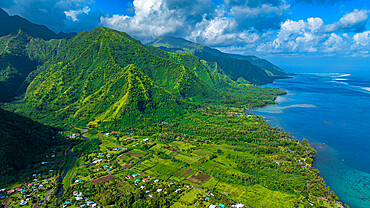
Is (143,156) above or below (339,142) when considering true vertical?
above

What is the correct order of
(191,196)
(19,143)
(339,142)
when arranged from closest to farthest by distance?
1. (191,196)
2. (19,143)
3. (339,142)

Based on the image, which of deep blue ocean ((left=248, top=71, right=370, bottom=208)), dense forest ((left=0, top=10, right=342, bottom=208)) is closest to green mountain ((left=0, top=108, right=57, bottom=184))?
dense forest ((left=0, top=10, right=342, bottom=208))

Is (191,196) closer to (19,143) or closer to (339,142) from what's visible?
(19,143)

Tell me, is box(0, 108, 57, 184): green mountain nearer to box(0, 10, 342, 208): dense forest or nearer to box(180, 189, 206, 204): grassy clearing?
box(0, 10, 342, 208): dense forest

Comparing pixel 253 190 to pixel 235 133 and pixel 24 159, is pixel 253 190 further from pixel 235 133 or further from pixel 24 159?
pixel 24 159

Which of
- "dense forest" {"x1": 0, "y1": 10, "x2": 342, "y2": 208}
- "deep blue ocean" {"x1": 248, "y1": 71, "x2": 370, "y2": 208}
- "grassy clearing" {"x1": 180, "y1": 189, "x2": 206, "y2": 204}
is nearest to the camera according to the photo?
"grassy clearing" {"x1": 180, "y1": 189, "x2": 206, "y2": 204}

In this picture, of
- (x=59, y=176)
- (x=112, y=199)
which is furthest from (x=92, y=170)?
(x=112, y=199)

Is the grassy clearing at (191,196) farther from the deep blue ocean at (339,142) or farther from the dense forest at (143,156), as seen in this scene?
the deep blue ocean at (339,142)

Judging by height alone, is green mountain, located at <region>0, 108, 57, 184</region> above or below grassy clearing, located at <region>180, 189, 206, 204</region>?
above

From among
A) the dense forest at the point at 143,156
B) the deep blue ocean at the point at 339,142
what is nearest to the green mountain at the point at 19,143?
the dense forest at the point at 143,156

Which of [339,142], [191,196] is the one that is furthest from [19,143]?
[339,142]
